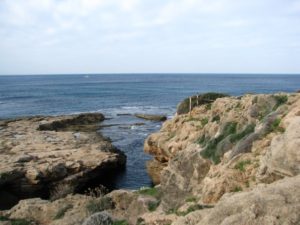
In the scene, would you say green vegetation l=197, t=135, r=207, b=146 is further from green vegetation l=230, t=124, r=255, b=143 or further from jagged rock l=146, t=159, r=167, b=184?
jagged rock l=146, t=159, r=167, b=184

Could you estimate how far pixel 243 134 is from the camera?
2289 cm

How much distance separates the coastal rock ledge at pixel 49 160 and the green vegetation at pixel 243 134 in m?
17.0

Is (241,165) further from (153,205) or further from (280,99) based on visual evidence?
(280,99)

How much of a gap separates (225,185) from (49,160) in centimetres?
2361

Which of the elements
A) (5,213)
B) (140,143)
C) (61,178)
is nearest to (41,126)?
(140,143)

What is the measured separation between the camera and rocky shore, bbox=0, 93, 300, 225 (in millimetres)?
11078

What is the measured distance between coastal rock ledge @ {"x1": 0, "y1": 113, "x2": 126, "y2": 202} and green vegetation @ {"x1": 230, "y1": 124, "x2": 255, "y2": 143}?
1699cm

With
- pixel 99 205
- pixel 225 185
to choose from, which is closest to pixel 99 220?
pixel 99 205

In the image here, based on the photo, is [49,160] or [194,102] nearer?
[49,160]

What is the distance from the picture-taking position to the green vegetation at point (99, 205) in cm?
2326

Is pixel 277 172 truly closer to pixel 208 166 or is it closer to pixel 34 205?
pixel 208 166

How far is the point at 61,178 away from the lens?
36.0 m

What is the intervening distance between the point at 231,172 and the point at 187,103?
81.6ft

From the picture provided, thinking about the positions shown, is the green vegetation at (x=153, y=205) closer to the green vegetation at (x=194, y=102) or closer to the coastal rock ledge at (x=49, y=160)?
the coastal rock ledge at (x=49, y=160)
